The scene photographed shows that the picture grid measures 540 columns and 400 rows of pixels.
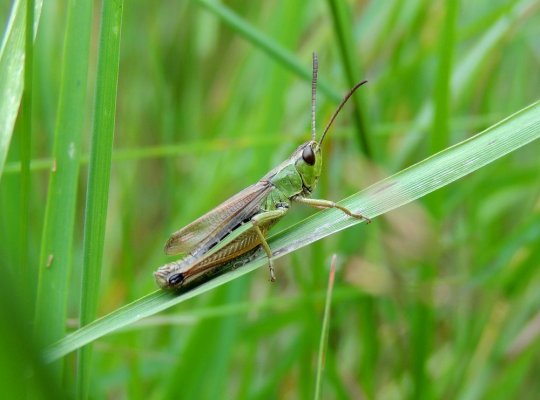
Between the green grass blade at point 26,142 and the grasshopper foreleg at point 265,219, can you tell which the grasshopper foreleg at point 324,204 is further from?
the green grass blade at point 26,142

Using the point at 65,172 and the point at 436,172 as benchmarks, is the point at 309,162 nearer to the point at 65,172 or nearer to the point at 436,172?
the point at 436,172

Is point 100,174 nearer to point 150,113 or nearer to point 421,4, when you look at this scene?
point 421,4

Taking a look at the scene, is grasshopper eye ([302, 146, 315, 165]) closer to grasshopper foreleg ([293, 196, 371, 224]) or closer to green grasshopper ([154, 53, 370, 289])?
green grasshopper ([154, 53, 370, 289])

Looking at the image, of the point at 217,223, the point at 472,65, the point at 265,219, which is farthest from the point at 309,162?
the point at 472,65

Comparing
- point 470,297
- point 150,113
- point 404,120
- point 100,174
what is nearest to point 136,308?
point 100,174

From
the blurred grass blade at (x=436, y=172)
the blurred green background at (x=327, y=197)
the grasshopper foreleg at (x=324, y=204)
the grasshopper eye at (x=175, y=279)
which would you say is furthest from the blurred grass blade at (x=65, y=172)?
the grasshopper foreleg at (x=324, y=204)

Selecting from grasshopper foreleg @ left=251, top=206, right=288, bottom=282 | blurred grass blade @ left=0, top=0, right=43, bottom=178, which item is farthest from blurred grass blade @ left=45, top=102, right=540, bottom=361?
blurred grass blade @ left=0, top=0, right=43, bottom=178
